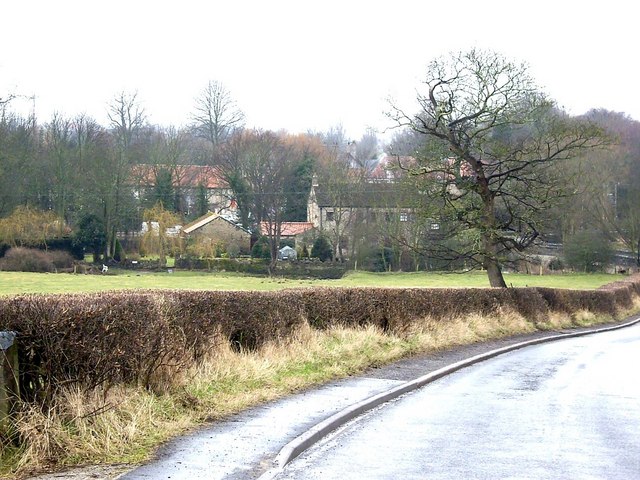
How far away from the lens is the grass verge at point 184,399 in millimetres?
8281

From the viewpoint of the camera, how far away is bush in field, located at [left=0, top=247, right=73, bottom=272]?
206ft

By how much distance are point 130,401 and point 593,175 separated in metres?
65.0

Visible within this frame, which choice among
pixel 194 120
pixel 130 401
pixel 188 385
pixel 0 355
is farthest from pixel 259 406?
pixel 194 120

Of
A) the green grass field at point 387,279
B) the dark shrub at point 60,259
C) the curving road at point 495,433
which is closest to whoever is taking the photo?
the curving road at point 495,433

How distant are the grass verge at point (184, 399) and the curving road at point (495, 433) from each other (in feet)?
4.84

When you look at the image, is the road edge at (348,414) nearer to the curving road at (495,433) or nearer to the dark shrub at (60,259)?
the curving road at (495,433)

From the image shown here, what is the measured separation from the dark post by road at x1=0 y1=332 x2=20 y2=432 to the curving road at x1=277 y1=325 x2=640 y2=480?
2488 millimetres

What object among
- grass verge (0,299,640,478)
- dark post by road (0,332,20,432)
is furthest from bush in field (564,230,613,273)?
dark post by road (0,332,20,432)

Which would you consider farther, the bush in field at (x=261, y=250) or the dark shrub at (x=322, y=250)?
the dark shrub at (x=322, y=250)

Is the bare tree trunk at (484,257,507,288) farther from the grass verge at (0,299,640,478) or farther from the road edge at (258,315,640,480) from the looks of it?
the grass verge at (0,299,640,478)

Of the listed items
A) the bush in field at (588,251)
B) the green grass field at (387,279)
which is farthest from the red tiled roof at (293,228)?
the bush in field at (588,251)

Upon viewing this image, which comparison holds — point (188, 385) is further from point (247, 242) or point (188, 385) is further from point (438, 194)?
point (247, 242)

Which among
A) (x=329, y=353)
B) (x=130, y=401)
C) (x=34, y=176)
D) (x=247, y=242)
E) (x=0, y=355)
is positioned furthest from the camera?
(x=247, y=242)

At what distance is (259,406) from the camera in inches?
Answer: 472
